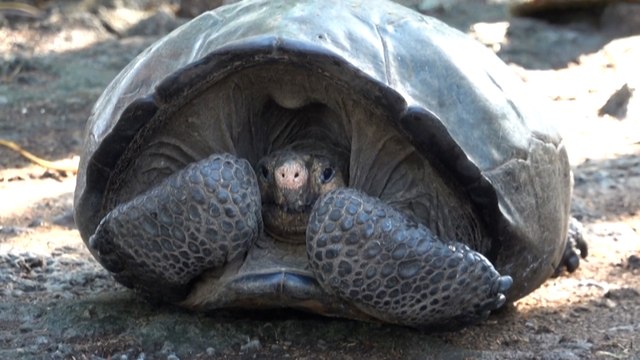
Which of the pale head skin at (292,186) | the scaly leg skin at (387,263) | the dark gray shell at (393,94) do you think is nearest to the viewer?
the scaly leg skin at (387,263)

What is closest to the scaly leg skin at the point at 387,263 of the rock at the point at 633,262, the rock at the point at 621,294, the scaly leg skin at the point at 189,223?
the scaly leg skin at the point at 189,223

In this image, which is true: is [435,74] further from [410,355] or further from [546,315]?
[546,315]

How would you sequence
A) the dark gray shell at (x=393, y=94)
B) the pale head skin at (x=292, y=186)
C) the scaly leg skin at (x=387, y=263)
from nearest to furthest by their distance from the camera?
1. the scaly leg skin at (x=387, y=263)
2. the dark gray shell at (x=393, y=94)
3. the pale head skin at (x=292, y=186)

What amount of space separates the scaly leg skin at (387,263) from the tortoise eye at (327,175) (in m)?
0.24

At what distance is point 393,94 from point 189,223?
0.53 metres

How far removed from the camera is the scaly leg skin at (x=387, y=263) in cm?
247

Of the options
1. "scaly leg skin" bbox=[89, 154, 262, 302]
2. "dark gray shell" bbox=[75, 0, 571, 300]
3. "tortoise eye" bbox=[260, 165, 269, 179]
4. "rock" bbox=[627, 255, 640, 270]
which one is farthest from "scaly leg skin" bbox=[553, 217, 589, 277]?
"scaly leg skin" bbox=[89, 154, 262, 302]

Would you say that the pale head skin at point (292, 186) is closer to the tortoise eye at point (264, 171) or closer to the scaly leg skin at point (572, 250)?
the tortoise eye at point (264, 171)

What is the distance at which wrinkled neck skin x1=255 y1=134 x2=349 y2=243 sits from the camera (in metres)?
2.70

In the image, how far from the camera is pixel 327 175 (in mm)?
2773

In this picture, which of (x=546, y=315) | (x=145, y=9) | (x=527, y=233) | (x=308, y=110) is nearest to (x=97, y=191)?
(x=308, y=110)

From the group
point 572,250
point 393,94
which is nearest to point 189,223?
point 393,94

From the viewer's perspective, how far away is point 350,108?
9.00 feet

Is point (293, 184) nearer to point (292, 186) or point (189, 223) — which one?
point (292, 186)
